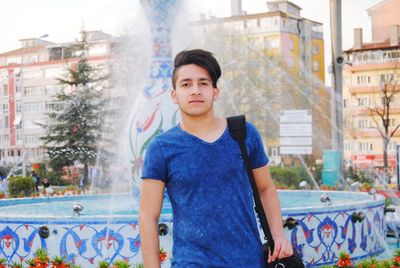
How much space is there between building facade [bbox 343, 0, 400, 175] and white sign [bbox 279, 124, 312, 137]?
126 ft

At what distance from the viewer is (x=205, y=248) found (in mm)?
2902

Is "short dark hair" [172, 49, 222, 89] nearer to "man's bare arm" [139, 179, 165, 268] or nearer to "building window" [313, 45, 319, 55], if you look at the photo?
"man's bare arm" [139, 179, 165, 268]

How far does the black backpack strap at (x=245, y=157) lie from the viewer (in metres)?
2.98

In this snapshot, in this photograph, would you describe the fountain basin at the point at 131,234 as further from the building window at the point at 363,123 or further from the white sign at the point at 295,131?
the building window at the point at 363,123

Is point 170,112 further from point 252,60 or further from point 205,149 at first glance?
point 252,60

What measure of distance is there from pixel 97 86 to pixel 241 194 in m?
41.5

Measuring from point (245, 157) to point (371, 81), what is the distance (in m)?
63.1

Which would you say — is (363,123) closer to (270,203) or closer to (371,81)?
(371,81)

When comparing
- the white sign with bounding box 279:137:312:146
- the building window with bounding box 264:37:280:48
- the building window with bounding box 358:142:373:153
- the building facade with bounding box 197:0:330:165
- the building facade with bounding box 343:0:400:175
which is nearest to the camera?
the white sign with bounding box 279:137:312:146

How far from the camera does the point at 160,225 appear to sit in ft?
23.4

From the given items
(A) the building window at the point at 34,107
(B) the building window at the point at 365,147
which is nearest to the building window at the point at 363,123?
(B) the building window at the point at 365,147

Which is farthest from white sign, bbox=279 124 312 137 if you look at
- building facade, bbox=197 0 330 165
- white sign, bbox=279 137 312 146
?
building facade, bbox=197 0 330 165

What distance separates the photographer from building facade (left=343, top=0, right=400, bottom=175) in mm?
59756

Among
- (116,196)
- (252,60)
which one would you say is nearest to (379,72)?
(252,60)
